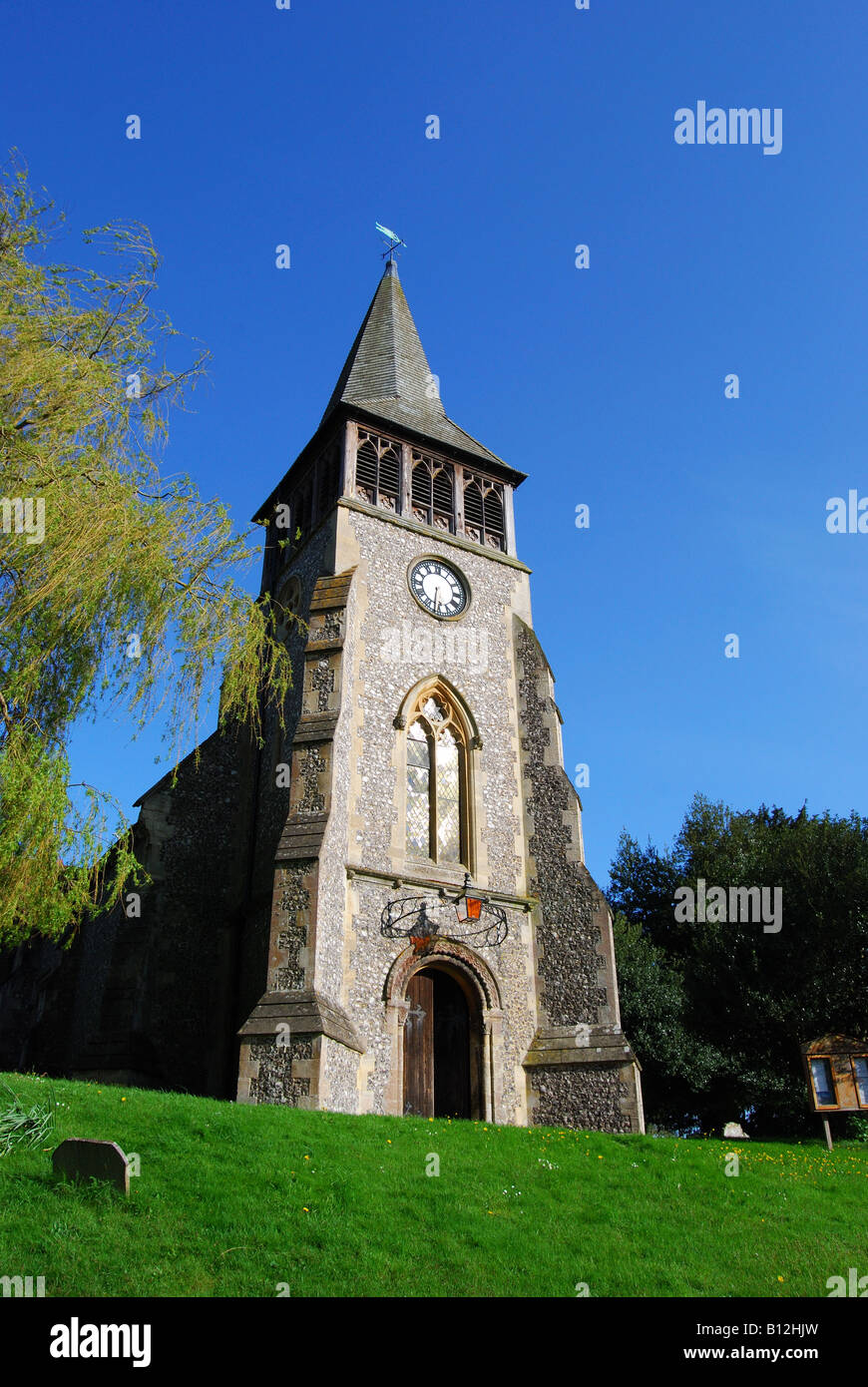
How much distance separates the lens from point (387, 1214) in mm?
8258

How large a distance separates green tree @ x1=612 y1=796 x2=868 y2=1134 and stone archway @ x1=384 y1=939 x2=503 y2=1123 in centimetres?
999

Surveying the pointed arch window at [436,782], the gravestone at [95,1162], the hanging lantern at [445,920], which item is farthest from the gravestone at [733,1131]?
the gravestone at [95,1162]

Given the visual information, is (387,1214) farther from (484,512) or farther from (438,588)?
(484,512)

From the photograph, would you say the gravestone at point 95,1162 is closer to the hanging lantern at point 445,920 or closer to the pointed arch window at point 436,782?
the hanging lantern at point 445,920

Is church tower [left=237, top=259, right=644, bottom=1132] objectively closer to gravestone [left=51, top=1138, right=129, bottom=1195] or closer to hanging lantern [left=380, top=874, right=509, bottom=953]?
hanging lantern [left=380, top=874, right=509, bottom=953]

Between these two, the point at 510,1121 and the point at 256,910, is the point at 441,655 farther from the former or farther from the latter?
the point at 510,1121

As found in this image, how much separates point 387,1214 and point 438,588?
13639mm

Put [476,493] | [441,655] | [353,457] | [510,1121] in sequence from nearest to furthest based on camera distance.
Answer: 1. [510,1121]
2. [441,655]
3. [353,457]
4. [476,493]

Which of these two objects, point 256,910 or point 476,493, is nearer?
point 256,910

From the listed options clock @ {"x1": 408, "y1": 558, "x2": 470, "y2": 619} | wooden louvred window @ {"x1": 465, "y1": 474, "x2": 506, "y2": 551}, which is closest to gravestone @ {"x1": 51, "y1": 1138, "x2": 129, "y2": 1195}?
clock @ {"x1": 408, "y1": 558, "x2": 470, "y2": 619}

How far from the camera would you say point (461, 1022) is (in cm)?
1639

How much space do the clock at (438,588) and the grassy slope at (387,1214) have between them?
10622mm

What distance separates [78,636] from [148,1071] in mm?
9367
